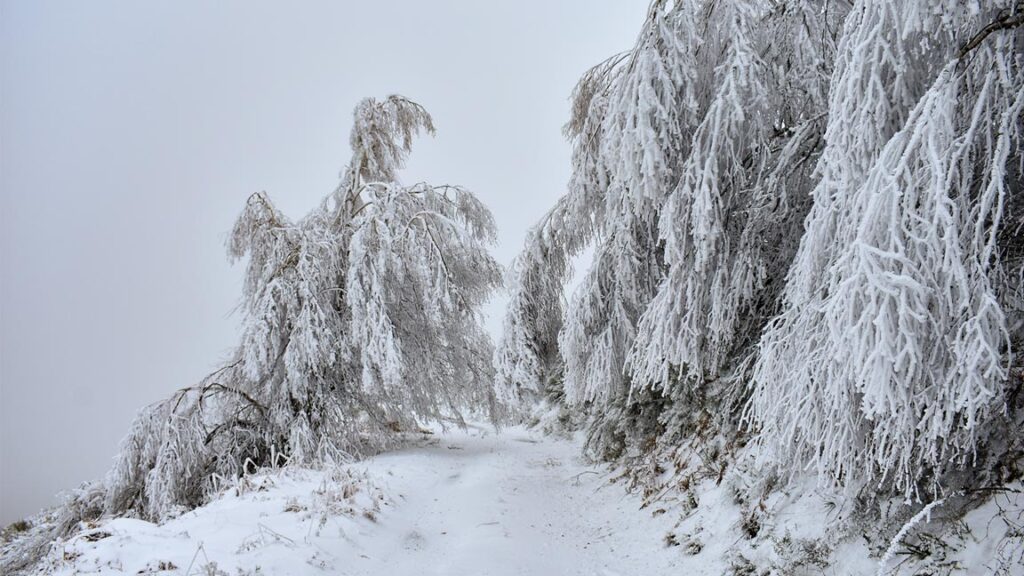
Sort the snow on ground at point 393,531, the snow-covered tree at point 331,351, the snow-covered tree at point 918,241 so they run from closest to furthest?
the snow-covered tree at point 918,241 → the snow on ground at point 393,531 → the snow-covered tree at point 331,351

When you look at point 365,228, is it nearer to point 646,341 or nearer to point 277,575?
point 646,341

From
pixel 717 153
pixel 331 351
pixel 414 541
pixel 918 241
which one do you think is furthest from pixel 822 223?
pixel 331 351

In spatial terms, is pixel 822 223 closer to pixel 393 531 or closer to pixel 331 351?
pixel 393 531

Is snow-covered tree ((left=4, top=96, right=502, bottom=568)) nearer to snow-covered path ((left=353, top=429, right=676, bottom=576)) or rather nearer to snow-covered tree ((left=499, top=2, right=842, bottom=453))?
snow-covered path ((left=353, top=429, right=676, bottom=576))

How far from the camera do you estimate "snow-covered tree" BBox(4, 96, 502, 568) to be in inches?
285

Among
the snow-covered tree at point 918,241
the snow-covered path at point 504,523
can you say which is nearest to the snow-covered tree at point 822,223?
the snow-covered tree at point 918,241

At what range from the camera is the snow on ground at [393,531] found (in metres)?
3.57

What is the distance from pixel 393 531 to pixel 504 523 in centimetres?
115

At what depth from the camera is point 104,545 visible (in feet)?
11.5

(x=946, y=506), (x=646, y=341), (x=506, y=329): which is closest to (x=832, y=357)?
(x=946, y=506)

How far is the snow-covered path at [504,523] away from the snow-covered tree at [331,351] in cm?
110

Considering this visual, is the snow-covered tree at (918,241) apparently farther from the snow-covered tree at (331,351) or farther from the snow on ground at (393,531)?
the snow-covered tree at (331,351)

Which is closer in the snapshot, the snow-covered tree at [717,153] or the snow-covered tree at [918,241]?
the snow-covered tree at [918,241]

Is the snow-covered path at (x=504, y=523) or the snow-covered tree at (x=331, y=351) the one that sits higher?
the snow-covered tree at (x=331, y=351)
